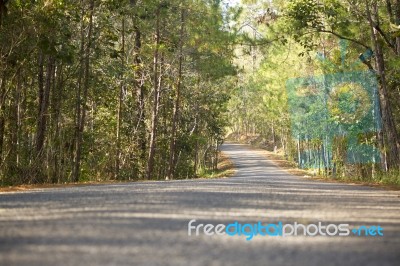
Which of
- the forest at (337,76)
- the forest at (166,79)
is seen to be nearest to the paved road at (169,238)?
the forest at (166,79)

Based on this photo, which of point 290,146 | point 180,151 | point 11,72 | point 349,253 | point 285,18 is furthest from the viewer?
point 290,146

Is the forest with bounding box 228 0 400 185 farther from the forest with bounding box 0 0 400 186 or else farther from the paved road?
the paved road

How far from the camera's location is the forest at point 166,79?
14.2 metres

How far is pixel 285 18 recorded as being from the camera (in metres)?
16.8

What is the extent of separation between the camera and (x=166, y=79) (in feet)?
80.6

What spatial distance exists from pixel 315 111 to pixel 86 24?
17000 mm

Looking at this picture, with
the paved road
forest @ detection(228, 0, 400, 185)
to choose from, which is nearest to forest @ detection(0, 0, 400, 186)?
forest @ detection(228, 0, 400, 185)

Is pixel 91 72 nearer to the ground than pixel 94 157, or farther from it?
farther from it

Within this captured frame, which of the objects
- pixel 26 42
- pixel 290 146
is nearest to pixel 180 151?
pixel 26 42

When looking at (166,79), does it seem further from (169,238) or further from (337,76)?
(169,238)

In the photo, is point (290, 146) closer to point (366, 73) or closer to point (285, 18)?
point (366, 73)

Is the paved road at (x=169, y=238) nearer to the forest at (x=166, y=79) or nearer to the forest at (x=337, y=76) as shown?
the forest at (x=166, y=79)

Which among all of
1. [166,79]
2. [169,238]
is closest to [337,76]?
[166,79]

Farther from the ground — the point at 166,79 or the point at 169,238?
the point at 166,79
